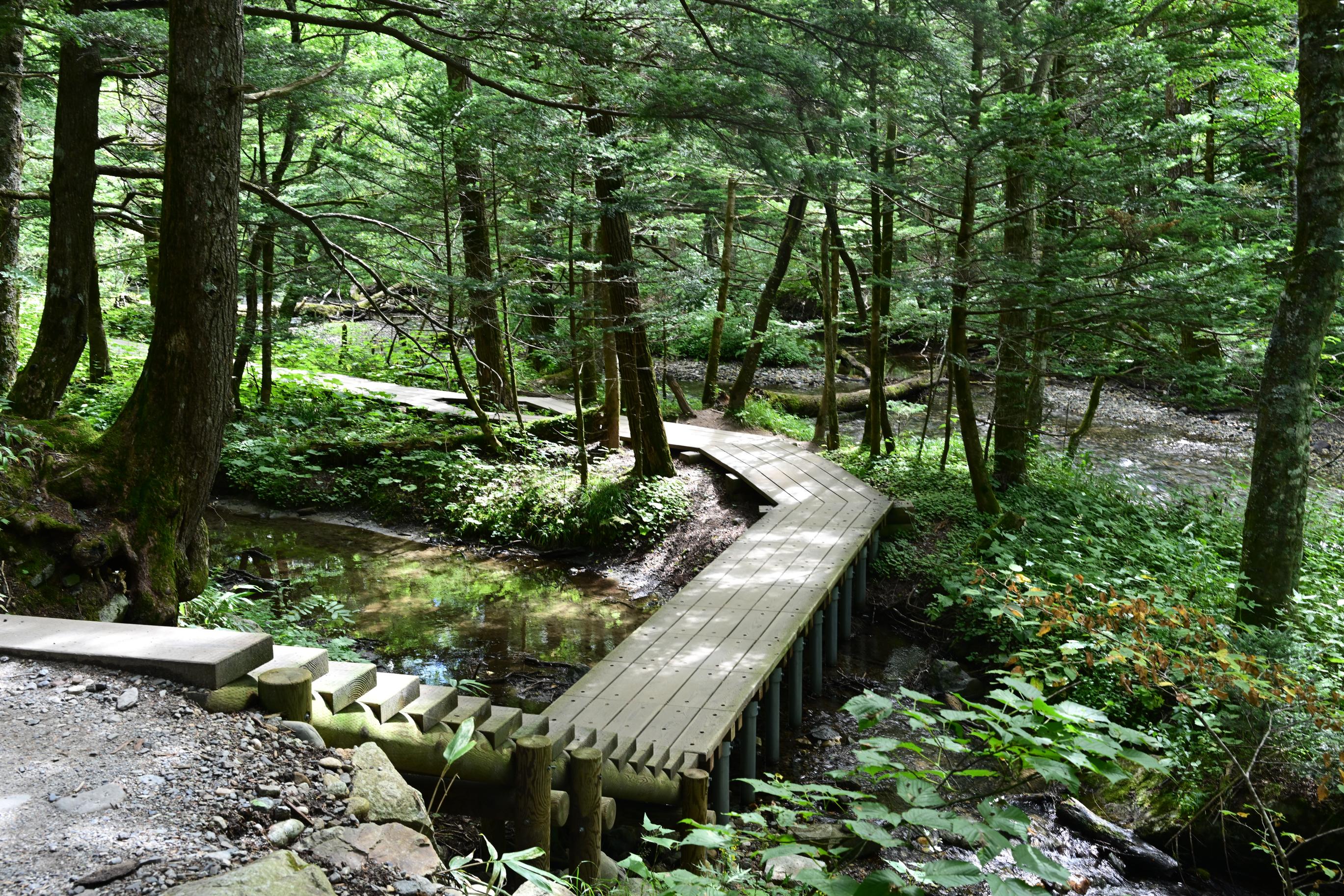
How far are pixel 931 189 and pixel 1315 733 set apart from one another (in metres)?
8.40

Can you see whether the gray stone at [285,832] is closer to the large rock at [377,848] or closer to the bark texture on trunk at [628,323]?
the large rock at [377,848]

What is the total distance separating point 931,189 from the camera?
1188 centimetres

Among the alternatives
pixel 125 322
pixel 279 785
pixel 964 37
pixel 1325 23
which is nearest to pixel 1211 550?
pixel 1325 23

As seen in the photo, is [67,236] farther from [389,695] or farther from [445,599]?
[389,695]

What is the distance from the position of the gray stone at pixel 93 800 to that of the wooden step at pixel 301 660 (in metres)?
0.90

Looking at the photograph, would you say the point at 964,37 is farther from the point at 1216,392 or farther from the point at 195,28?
the point at 195,28

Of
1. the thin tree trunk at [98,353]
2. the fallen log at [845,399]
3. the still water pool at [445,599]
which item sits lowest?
the still water pool at [445,599]

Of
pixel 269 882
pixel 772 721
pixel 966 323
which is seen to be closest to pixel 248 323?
pixel 772 721

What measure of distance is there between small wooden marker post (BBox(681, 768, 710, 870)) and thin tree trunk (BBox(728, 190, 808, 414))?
1016 cm

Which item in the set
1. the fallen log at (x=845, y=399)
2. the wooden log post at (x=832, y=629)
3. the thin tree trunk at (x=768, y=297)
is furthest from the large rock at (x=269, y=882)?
the fallen log at (x=845, y=399)

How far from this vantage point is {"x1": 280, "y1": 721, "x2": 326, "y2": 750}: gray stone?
3520mm

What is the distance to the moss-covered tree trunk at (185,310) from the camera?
521cm

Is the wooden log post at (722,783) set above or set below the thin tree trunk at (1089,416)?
below

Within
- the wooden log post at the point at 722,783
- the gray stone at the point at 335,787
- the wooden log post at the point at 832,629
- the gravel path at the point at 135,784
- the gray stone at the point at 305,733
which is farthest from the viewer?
the wooden log post at the point at 832,629
